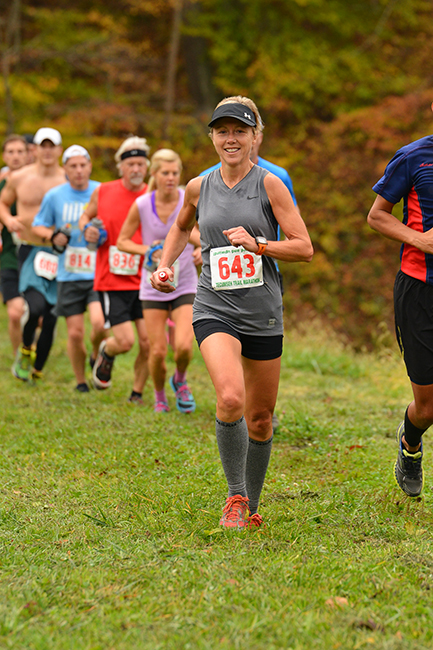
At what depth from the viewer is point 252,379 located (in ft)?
13.9

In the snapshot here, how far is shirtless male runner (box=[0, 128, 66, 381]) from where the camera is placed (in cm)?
882

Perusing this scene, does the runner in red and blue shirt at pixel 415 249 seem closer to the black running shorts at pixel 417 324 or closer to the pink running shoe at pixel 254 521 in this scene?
the black running shorts at pixel 417 324

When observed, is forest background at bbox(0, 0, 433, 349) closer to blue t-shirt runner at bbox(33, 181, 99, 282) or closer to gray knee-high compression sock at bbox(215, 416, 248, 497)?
blue t-shirt runner at bbox(33, 181, 99, 282)

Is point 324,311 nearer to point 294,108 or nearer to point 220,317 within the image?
point 294,108

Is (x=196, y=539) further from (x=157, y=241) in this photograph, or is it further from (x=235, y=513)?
(x=157, y=241)

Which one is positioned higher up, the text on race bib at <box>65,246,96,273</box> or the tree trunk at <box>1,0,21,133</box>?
the tree trunk at <box>1,0,21,133</box>

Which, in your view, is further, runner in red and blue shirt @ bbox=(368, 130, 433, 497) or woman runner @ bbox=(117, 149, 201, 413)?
woman runner @ bbox=(117, 149, 201, 413)

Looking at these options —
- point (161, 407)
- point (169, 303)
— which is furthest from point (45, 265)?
point (161, 407)

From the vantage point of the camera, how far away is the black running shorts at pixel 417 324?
4293 millimetres

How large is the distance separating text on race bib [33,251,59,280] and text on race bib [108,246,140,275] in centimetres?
113

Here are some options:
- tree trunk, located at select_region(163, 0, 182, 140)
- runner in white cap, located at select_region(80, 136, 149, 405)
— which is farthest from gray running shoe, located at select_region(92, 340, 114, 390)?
tree trunk, located at select_region(163, 0, 182, 140)

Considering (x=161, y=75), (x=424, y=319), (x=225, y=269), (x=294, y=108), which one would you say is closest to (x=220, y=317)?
(x=225, y=269)

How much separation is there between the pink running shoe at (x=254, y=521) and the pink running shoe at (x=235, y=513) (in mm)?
26

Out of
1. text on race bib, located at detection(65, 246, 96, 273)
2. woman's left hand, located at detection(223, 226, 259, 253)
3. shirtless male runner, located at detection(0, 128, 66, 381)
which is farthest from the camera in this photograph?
shirtless male runner, located at detection(0, 128, 66, 381)
